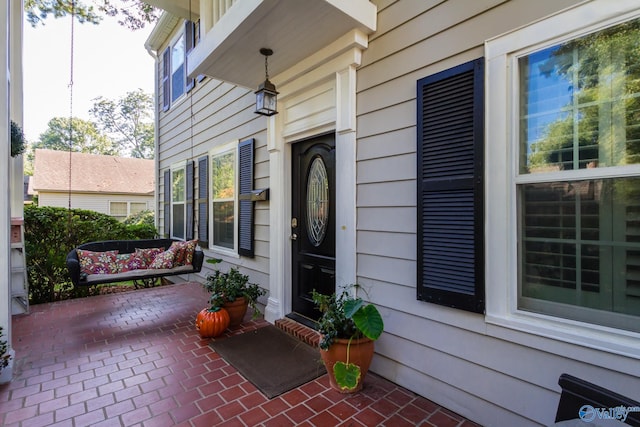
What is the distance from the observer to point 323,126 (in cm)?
291

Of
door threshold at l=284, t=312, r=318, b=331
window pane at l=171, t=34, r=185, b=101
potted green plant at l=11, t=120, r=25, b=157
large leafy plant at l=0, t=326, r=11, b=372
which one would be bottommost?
door threshold at l=284, t=312, r=318, b=331

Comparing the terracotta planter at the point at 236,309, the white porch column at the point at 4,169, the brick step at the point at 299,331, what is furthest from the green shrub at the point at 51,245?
the brick step at the point at 299,331

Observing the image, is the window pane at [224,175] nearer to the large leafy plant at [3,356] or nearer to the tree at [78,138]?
the large leafy plant at [3,356]

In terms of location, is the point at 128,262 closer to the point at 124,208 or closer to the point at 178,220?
the point at 178,220

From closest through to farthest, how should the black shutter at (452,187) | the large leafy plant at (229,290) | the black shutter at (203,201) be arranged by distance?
the black shutter at (452,187), the large leafy plant at (229,290), the black shutter at (203,201)

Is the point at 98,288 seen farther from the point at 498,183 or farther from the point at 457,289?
the point at 498,183

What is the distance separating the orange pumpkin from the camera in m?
2.98

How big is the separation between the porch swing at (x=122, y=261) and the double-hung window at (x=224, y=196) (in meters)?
0.45

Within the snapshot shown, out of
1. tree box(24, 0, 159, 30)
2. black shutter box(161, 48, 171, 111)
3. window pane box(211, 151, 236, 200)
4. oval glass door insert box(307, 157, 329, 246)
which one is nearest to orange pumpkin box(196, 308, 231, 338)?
oval glass door insert box(307, 157, 329, 246)

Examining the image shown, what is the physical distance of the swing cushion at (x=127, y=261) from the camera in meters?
3.81

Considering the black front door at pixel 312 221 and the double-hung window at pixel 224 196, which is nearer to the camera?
the black front door at pixel 312 221

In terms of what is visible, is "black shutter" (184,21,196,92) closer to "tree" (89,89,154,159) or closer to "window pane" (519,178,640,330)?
"window pane" (519,178,640,330)

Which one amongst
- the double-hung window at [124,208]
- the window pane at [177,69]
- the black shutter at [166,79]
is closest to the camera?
the window pane at [177,69]

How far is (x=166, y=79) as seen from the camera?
6789 millimetres
